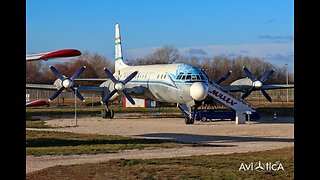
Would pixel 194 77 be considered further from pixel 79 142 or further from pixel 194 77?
pixel 79 142

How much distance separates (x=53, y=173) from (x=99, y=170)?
44.7 inches

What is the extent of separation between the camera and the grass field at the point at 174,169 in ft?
39.4

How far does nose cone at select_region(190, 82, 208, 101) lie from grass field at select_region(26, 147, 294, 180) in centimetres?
1767

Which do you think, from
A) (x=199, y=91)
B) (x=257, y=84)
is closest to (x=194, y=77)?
(x=199, y=91)

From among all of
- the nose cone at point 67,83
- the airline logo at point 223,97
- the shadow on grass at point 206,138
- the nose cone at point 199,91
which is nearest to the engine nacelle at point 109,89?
the nose cone at point 67,83

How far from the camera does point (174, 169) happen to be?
1294 cm

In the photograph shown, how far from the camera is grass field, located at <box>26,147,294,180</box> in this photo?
12000 mm

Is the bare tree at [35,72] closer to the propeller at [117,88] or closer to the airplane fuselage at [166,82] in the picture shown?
the airplane fuselage at [166,82]

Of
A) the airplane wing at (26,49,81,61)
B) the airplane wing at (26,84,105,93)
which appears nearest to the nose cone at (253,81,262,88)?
the airplane wing at (26,84,105,93)

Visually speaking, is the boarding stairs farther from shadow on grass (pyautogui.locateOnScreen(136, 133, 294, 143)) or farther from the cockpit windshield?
shadow on grass (pyautogui.locateOnScreen(136, 133, 294, 143))

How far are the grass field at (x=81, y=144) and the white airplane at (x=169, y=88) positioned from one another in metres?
11.6
